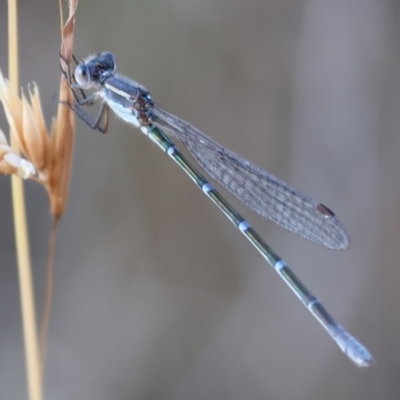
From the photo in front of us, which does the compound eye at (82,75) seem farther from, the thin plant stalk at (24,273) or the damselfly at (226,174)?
the thin plant stalk at (24,273)

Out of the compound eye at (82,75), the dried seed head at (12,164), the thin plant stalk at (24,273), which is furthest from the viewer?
the compound eye at (82,75)

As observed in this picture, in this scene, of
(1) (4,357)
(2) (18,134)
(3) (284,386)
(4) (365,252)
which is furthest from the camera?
(4) (365,252)

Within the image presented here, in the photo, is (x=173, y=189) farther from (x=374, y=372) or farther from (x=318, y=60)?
(x=374, y=372)

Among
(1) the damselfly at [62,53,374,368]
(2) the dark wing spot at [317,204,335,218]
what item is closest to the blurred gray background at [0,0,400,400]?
(1) the damselfly at [62,53,374,368]

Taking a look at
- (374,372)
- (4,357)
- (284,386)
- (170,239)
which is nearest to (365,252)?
(374,372)

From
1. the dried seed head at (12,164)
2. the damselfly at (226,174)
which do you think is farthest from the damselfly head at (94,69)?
the dried seed head at (12,164)

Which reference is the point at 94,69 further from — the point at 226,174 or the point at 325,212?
the point at 325,212
